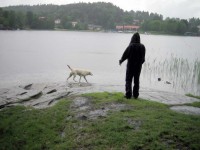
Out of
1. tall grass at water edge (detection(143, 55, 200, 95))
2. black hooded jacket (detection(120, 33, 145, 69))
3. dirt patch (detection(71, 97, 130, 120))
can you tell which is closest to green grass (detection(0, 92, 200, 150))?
dirt patch (detection(71, 97, 130, 120))

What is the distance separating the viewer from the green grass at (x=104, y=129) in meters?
8.07

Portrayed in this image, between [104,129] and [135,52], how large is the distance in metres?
4.00

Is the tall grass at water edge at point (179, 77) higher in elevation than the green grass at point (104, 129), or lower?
lower

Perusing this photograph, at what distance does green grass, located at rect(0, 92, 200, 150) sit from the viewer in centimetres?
807

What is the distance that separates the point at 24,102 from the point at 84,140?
666 centimetres

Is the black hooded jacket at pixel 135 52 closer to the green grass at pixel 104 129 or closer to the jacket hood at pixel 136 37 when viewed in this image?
the jacket hood at pixel 136 37

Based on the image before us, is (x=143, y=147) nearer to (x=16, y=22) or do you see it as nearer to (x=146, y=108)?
(x=146, y=108)

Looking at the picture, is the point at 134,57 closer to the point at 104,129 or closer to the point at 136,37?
the point at 136,37

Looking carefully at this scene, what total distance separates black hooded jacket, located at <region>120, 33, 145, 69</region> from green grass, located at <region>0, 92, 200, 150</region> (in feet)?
5.07

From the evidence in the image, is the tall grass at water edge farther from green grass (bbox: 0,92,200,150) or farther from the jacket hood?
green grass (bbox: 0,92,200,150)

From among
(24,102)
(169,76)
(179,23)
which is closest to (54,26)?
(179,23)

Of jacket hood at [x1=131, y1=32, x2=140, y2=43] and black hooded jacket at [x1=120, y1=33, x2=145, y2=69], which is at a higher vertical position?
jacket hood at [x1=131, y1=32, x2=140, y2=43]

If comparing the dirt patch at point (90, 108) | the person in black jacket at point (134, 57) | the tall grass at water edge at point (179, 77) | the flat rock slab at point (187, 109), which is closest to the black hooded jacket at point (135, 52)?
the person in black jacket at point (134, 57)

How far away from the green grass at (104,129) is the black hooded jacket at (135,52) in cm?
155
